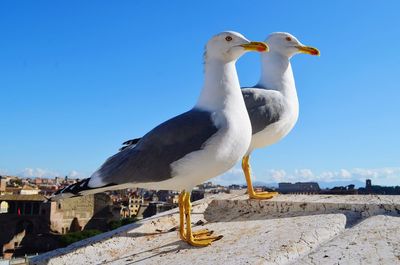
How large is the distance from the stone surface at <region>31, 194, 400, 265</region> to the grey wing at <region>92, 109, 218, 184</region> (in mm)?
358

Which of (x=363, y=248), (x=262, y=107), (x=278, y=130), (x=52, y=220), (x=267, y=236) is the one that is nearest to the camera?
(x=363, y=248)

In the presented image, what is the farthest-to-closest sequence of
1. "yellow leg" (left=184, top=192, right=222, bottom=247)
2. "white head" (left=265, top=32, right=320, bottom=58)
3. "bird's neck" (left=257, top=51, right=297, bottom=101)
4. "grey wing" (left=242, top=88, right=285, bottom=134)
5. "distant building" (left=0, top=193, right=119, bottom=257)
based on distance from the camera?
"distant building" (left=0, top=193, right=119, bottom=257) → "white head" (left=265, top=32, right=320, bottom=58) → "bird's neck" (left=257, top=51, right=297, bottom=101) → "grey wing" (left=242, top=88, right=285, bottom=134) → "yellow leg" (left=184, top=192, right=222, bottom=247)

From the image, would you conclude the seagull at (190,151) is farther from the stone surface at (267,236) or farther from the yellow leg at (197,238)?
the stone surface at (267,236)

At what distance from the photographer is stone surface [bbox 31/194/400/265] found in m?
1.55

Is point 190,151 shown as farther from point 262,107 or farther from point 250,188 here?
point 250,188

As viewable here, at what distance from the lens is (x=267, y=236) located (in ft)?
6.23

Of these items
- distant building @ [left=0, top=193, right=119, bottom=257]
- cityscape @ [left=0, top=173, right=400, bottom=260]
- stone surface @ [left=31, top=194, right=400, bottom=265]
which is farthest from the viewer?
distant building @ [left=0, top=193, right=119, bottom=257]

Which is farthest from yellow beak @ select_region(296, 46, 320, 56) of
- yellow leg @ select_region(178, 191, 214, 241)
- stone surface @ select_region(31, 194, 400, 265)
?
yellow leg @ select_region(178, 191, 214, 241)

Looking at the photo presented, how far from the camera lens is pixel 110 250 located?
227 centimetres

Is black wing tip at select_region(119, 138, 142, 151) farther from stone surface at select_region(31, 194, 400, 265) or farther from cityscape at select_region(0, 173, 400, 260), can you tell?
cityscape at select_region(0, 173, 400, 260)

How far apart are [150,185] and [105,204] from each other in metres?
36.2

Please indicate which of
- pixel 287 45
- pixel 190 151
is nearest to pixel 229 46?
pixel 190 151

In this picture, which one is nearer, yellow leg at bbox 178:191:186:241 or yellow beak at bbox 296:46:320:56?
yellow leg at bbox 178:191:186:241

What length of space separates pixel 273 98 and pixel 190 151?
98cm
